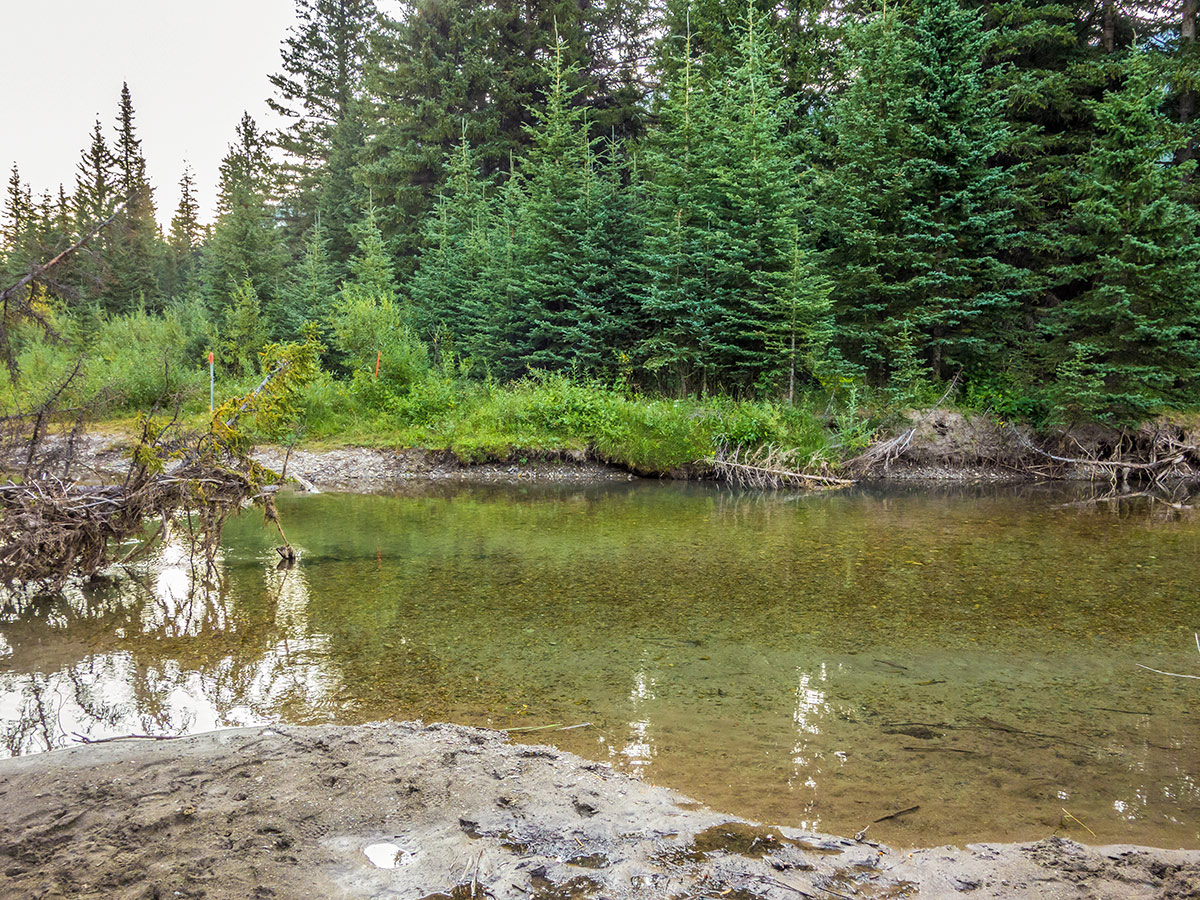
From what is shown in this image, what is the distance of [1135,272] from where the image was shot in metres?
15.0

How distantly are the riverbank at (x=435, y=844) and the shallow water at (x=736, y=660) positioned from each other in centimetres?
34

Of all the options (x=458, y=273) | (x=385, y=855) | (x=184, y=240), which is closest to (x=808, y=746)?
(x=385, y=855)

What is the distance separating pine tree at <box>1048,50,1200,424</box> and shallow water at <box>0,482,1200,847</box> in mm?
6887

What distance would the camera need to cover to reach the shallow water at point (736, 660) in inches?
141

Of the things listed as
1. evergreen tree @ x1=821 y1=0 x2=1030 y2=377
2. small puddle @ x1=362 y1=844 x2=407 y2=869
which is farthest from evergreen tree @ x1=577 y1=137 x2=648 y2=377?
small puddle @ x1=362 y1=844 x2=407 y2=869

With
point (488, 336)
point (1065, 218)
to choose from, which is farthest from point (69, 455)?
point (1065, 218)

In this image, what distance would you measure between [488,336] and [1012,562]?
16.4 metres

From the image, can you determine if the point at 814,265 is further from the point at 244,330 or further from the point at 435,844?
the point at 244,330

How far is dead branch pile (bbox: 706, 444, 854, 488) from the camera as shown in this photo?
1514 centimetres

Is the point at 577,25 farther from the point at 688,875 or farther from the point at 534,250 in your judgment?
the point at 688,875

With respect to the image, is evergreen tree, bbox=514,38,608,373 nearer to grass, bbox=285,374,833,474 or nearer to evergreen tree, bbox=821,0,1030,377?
grass, bbox=285,374,833,474

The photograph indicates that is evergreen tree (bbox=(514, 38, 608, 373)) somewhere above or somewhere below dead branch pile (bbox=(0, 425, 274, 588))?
above

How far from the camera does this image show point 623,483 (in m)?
15.9

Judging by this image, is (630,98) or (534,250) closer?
(534,250)
